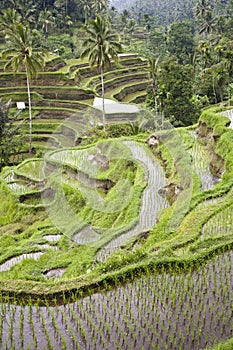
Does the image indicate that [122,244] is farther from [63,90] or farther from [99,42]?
[63,90]

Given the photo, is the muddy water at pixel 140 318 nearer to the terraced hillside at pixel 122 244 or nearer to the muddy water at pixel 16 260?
the terraced hillside at pixel 122 244

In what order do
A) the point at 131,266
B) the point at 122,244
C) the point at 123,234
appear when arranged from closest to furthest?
the point at 131,266 < the point at 122,244 < the point at 123,234

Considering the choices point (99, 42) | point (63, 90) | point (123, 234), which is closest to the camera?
point (123, 234)

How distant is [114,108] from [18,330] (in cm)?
1882

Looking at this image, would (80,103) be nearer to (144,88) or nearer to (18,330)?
(144,88)

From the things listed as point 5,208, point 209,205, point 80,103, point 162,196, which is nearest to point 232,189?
point 209,205

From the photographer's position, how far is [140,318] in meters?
6.30

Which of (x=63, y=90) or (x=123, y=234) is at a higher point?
(x=63, y=90)

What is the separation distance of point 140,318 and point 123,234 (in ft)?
12.5

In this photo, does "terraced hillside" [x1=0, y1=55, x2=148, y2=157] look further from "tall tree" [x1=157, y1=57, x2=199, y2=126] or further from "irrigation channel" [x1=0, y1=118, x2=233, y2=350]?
"irrigation channel" [x1=0, y1=118, x2=233, y2=350]

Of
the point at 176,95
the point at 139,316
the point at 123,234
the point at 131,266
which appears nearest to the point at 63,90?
the point at 176,95

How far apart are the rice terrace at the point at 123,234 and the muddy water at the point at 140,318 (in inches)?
0.8

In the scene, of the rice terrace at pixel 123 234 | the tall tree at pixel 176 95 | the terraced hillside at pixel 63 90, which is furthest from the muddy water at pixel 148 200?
the terraced hillside at pixel 63 90

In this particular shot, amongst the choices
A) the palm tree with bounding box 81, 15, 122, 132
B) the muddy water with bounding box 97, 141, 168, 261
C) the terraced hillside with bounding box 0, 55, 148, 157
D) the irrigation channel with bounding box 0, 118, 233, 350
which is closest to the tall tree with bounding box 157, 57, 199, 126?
the palm tree with bounding box 81, 15, 122, 132
